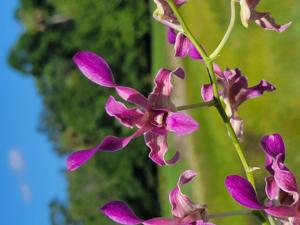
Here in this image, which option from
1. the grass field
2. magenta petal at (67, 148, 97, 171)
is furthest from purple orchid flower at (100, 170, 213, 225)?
the grass field

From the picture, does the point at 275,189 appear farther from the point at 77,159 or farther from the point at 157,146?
the point at 77,159

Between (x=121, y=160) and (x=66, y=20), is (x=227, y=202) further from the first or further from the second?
(x=66, y=20)

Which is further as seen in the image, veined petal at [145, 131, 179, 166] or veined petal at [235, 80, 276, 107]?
veined petal at [235, 80, 276, 107]

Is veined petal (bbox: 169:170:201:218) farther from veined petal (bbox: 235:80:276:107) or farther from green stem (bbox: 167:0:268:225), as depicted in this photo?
veined petal (bbox: 235:80:276:107)

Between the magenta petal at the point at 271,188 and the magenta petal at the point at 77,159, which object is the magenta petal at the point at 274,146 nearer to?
the magenta petal at the point at 271,188

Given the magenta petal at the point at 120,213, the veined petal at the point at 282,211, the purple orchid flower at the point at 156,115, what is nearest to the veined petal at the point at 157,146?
the purple orchid flower at the point at 156,115

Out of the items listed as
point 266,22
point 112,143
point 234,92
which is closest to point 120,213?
point 112,143
